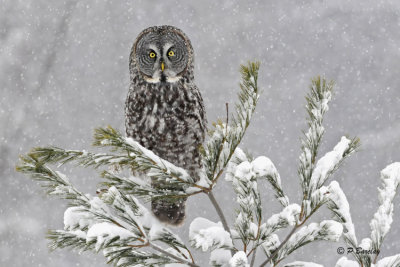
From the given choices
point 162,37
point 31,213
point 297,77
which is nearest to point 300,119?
point 297,77

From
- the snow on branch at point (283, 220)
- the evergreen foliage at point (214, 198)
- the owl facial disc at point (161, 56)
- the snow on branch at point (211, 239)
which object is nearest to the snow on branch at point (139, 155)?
the evergreen foliage at point (214, 198)

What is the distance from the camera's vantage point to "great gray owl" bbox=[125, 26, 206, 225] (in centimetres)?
227

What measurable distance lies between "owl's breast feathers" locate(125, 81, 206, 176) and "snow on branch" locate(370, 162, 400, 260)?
0.82m

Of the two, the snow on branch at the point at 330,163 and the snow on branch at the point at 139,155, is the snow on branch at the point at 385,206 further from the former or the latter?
the snow on branch at the point at 139,155

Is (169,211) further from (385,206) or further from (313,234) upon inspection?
(385,206)

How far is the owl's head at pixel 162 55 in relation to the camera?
2.29 meters

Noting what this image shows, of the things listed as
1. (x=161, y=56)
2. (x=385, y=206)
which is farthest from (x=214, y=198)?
(x=161, y=56)

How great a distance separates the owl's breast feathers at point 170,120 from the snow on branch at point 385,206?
818mm

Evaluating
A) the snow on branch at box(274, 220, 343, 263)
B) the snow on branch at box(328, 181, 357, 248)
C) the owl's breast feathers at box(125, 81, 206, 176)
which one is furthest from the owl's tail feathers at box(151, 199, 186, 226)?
the snow on branch at box(328, 181, 357, 248)

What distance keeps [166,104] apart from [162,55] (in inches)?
8.6

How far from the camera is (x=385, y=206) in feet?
5.85

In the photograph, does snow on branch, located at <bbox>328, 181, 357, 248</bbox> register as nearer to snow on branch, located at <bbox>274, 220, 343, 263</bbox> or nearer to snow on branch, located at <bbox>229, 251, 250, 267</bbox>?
snow on branch, located at <bbox>274, 220, 343, 263</bbox>

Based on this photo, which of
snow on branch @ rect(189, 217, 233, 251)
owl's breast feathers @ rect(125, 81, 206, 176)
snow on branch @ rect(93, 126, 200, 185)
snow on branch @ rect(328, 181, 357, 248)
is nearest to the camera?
snow on branch @ rect(93, 126, 200, 185)

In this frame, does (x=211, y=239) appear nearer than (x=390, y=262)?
Yes
